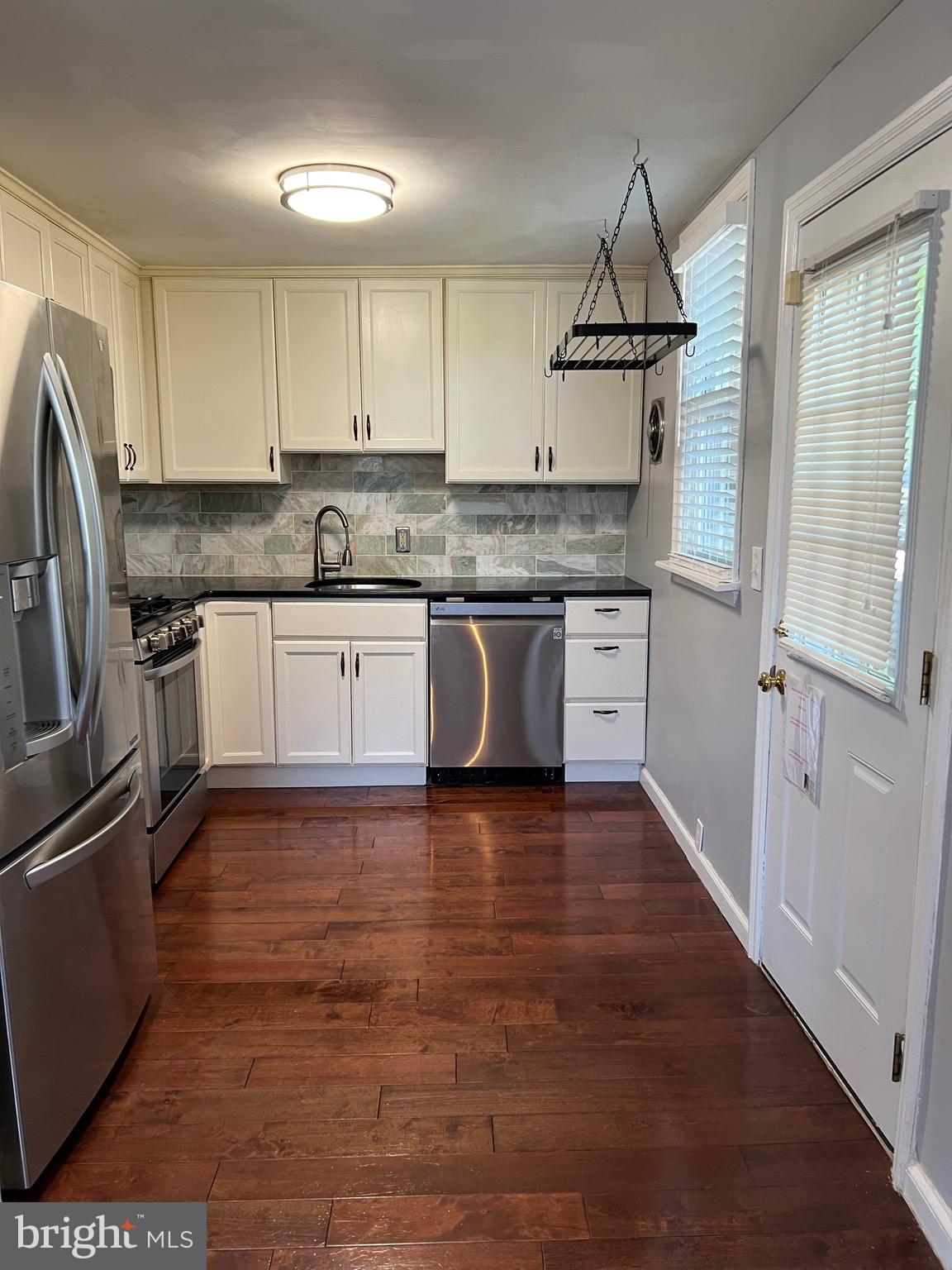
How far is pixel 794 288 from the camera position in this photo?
219 centimetres

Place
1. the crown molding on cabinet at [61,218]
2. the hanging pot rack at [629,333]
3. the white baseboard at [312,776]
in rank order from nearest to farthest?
the hanging pot rack at [629,333], the crown molding on cabinet at [61,218], the white baseboard at [312,776]

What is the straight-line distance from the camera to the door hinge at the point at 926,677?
1592mm

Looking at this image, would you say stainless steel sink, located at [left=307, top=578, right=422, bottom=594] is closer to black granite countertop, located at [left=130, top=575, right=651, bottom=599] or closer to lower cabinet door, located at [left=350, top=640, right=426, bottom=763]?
black granite countertop, located at [left=130, top=575, right=651, bottom=599]

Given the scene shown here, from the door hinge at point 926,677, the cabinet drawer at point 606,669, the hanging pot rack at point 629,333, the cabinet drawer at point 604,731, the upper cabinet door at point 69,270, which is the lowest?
the cabinet drawer at point 604,731

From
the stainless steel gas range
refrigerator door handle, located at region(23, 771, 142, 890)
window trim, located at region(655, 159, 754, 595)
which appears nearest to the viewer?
refrigerator door handle, located at region(23, 771, 142, 890)

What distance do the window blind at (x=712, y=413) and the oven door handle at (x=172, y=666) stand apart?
6.57ft

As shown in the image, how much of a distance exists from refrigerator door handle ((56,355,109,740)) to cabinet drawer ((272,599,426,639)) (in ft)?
6.59

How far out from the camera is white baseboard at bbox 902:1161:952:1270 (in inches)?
60.3

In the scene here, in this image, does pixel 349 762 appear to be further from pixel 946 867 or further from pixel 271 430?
pixel 946 867

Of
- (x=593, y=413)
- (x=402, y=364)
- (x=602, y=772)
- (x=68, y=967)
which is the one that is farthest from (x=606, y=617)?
(x=68, y=967)

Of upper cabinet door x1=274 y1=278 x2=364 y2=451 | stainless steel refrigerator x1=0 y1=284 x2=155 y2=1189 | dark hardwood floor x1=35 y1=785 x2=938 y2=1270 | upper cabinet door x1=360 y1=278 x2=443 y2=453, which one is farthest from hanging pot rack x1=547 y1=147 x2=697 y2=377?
dark hardwood floor x1=35 y1=785 x2=938 y2=1270

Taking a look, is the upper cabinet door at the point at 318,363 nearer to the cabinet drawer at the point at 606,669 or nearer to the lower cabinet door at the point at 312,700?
the lower cabinet door at the point at 312,700

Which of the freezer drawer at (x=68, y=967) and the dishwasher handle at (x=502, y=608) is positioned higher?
the dishwasher handle at (x=502, y=608)

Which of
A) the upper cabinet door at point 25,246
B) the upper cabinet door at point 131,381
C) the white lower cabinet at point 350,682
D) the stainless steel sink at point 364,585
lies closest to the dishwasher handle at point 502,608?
the white lower cabinet at point 350,682
